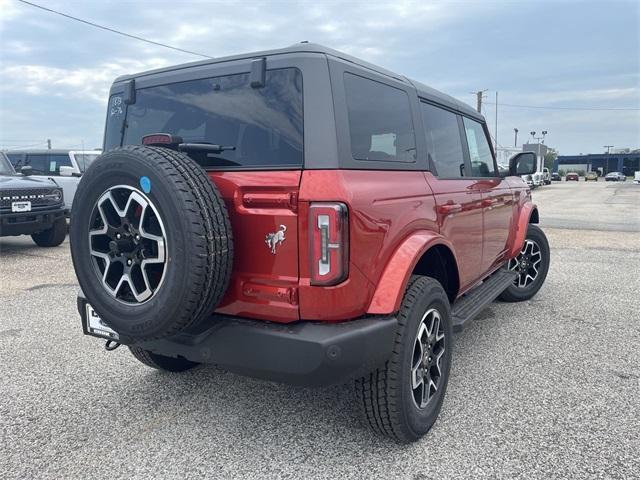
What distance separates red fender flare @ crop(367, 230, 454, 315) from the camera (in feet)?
7.68

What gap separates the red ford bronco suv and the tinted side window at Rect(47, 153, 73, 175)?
9920mm

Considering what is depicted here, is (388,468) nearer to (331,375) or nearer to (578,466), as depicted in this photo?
(331,375)

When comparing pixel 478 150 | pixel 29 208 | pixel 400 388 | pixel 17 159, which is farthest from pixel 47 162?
pixel 400 388

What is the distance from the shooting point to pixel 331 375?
216cm

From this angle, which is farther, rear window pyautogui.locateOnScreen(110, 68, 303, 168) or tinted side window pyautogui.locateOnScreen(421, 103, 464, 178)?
tinted side window pyautogui.locateOnScreen(421, 103, 464, 178)

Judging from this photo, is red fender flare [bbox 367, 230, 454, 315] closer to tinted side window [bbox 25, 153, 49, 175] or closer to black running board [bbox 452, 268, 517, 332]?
black running board [bbox 452, 268, 517, 332]

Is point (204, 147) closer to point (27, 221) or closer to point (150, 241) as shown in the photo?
point (150, 241)

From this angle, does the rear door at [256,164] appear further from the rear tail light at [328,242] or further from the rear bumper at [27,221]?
the rear bumper at [27,221]

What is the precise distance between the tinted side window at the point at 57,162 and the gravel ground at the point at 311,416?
793 centimetres

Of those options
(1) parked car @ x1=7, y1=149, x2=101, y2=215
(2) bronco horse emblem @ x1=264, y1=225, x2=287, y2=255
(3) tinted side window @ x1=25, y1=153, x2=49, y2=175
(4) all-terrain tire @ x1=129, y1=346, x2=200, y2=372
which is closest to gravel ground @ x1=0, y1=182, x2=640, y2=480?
(4) all-terrain tire @ x1=129, y1=346, x2=200, y2=372

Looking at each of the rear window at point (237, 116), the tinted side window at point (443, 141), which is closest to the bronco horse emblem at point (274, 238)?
the rear window at point (237, 116)

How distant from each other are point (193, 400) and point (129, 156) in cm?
166

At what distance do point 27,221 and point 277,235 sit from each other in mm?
7557

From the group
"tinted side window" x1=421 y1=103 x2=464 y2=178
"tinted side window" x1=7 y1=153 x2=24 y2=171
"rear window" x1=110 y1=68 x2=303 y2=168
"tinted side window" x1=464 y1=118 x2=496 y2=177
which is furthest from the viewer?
"tinted side window" x1=7 y1=153 x2=24 y2=171
